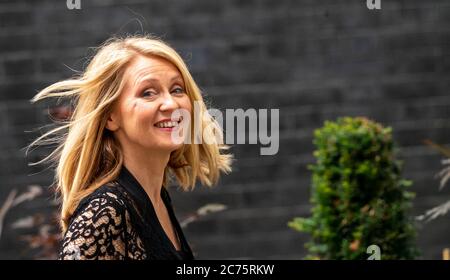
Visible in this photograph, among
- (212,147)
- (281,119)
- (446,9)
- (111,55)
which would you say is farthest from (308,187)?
(111,55)

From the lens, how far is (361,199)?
15.0 feet

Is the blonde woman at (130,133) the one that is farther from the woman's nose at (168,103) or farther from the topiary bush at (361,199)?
the topiary bush at (361,199)

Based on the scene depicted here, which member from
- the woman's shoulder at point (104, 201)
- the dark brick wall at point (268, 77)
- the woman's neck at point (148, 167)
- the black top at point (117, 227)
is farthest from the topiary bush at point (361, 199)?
the woman's shoulder at point (104, 201)

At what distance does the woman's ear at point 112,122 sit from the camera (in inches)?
117

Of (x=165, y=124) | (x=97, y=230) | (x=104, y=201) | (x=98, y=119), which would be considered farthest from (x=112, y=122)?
(x=97, y=230)

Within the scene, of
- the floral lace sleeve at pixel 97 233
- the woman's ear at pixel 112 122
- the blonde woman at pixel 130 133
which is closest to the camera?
the floral lace sleeve at pixel 97 233

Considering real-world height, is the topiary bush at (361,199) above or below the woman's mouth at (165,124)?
above

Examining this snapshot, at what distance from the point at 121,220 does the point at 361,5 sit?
3.87m

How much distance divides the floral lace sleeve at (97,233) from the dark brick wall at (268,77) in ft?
11.1

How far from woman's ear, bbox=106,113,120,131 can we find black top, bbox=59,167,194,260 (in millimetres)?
143

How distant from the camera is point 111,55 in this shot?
3020mm

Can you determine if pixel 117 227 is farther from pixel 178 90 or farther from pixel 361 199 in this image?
pixel 361 199

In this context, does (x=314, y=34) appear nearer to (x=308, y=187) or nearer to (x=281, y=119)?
(x=281, y=119)

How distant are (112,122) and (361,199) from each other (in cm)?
192
